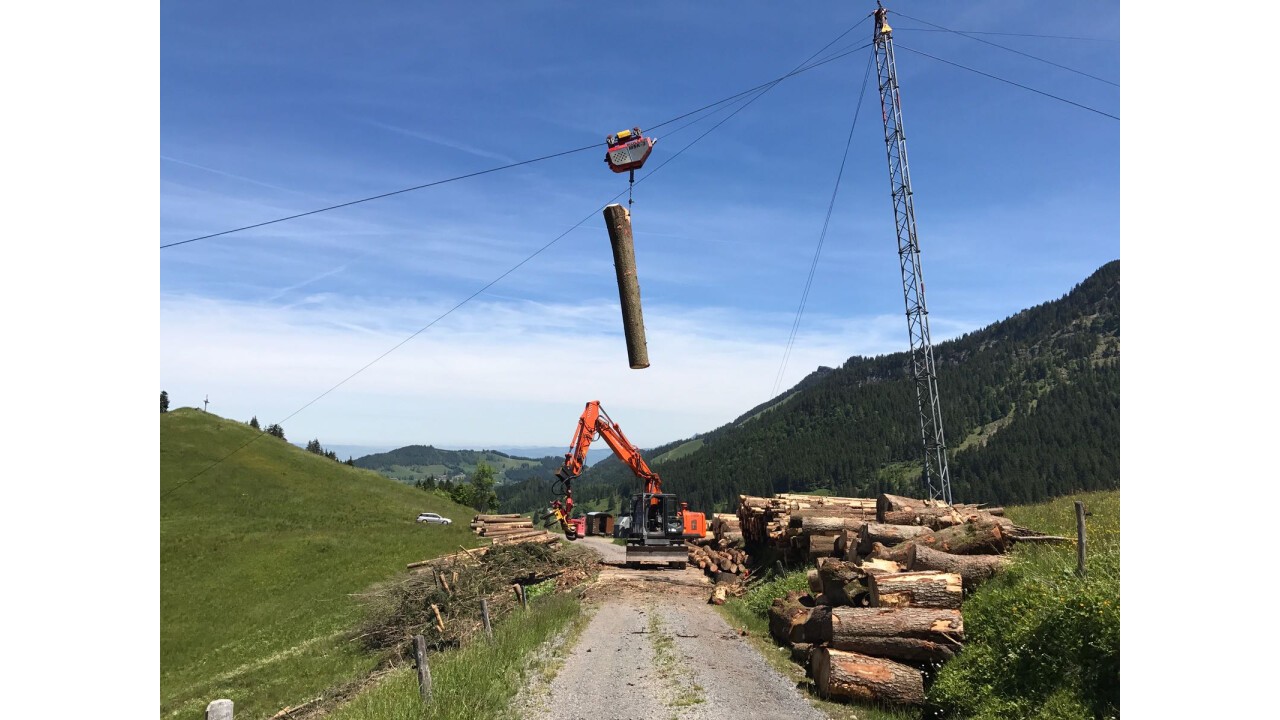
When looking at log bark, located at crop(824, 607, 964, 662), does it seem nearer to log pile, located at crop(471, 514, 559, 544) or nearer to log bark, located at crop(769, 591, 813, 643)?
log bark, located at crop(769, 591, 813, 643)

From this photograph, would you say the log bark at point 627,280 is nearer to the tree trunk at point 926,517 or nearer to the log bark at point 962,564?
the log bark at point 962,564

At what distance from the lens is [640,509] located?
30.0m

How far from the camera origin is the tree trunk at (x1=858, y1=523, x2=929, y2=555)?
653 inches

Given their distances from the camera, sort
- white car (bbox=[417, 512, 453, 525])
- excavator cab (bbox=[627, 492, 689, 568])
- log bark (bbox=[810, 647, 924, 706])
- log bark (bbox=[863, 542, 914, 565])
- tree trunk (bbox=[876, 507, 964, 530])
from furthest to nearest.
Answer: white car (bbox=[417, 512, 453, 525]) < excavator cab (bbox=[627, 492, 689, 568]) < tree trunk (bbox=[876, 507, 964, 530]) < log bark (bbox=[863, 542, 914, 565]) < log bark (bbox=[810, 647, 924, 706])

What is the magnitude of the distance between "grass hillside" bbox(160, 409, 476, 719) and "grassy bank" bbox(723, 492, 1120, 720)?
16132mm

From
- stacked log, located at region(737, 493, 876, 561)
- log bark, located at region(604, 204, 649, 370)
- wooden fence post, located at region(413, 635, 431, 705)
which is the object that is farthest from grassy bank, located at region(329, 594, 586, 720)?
stacked log, located at region(737, 493, 876, 561)

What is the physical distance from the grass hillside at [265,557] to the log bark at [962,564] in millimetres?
15659

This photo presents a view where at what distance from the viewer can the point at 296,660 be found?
2111cm

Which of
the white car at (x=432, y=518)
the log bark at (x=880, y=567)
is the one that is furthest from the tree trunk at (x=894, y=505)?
the white car at (x=432, y=518)

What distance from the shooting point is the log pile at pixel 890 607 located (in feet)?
37.1

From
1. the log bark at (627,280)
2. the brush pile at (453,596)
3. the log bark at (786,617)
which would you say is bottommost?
the brush pile at (453,596)

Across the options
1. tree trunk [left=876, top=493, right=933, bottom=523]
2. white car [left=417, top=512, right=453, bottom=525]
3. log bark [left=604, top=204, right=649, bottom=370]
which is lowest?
white car [left=417, top=512, right=453, bottom=525]

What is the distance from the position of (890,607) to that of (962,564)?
2.19 m
